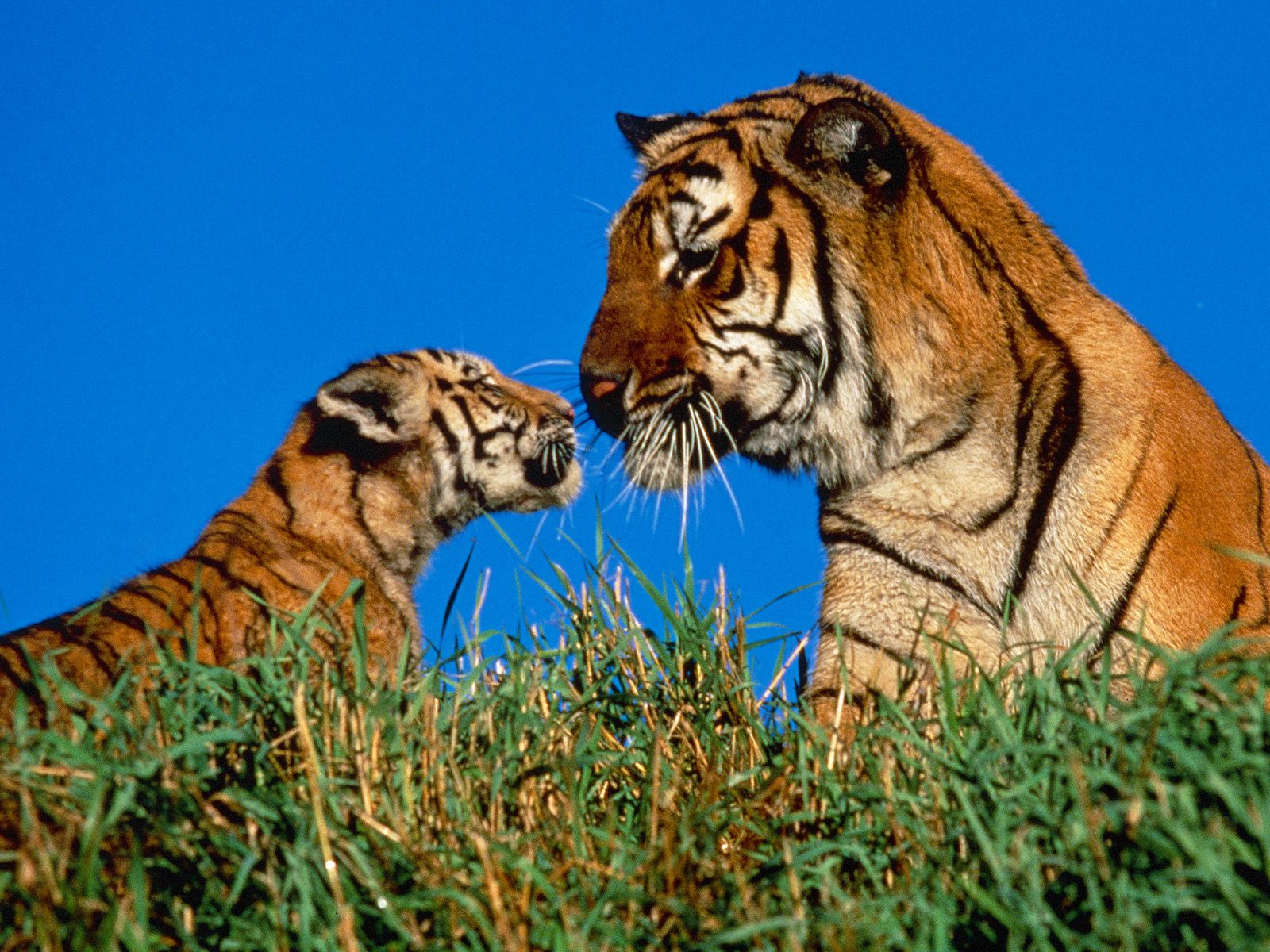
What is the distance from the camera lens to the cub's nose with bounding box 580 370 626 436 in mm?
3223

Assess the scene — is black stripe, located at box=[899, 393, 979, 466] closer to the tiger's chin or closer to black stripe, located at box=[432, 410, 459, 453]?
the tiger's chin

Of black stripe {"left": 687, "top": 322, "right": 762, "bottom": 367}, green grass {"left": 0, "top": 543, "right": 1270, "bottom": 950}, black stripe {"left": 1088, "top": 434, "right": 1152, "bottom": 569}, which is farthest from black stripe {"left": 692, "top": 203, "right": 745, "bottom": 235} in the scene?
green grass {"left": 0, "top": 543, "right": 1270, "bottom": 950}

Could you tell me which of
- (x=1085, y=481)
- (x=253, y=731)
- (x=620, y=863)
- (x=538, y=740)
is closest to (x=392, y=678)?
(x=538, y=740)

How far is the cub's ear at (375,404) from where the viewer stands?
179 inches

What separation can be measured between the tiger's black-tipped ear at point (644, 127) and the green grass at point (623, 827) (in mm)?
1671

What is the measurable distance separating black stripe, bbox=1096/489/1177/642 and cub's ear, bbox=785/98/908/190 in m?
0.93

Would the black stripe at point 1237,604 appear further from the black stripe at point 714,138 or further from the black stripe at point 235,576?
the black stripe at point 235,576

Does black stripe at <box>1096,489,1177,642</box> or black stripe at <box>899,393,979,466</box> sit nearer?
black stripe at <box>1096,489,1177,642</box>

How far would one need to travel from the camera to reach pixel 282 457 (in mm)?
4609

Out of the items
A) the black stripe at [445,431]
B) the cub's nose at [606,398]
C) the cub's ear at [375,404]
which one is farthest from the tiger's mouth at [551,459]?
the cub's nose at [606,398]

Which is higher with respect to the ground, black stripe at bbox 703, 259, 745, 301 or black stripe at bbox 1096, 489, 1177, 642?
black stripe at bbox 703, 259, 745, 301

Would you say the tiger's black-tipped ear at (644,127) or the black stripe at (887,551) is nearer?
the black stripe at (887,551)

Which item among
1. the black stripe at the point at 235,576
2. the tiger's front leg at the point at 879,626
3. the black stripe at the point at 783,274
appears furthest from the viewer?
the black stripe at the point at 235,576

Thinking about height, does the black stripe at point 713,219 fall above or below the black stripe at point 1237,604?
above
